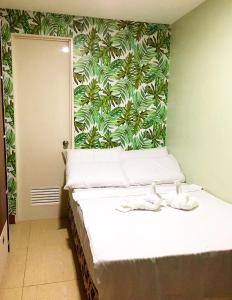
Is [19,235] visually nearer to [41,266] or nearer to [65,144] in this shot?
[41,266]

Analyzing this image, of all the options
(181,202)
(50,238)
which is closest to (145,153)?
(181,202)

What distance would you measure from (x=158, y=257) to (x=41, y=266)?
4.34 feet

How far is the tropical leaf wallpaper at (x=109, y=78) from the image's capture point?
10.2ft

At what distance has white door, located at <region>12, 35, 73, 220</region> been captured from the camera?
3.14 m

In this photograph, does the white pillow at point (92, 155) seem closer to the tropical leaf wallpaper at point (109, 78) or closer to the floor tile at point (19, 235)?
the tropical leaf wallpaper at point (109, 78)

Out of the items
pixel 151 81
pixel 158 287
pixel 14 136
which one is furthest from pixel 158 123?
pixel 158 287

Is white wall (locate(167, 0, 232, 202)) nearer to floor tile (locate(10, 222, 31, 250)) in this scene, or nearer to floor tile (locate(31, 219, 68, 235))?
floor tile (locate(31, 219, 68, 235))

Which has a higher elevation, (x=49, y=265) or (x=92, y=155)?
(x=92, y=155)

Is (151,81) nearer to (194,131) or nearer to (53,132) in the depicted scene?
(194,131)

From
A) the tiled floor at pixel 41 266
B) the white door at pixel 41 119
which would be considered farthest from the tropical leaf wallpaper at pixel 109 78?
the tiled floor at pixel 41 266

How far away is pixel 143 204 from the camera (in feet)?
7.13

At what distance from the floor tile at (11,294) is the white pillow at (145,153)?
5.70ft

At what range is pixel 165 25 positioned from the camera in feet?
11.0

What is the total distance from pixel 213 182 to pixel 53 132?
6.18ft
